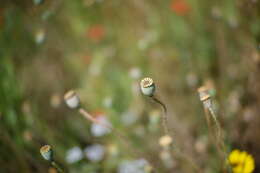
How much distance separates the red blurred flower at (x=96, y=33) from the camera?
6.39 ft

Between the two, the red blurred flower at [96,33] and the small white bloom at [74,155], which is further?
the red blurred flower at [96,33]

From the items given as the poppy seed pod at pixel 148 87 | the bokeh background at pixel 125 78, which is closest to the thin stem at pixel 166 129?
the poppy seed pod at pixel 148 87

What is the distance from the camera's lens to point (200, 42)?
166 cm

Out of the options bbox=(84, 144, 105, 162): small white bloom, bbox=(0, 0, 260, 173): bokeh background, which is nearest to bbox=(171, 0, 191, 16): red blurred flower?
bbox=(0, 0, 260, 173): bokeh background

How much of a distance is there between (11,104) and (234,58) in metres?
0.97

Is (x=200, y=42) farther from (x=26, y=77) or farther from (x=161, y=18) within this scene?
(x=26, y=77)

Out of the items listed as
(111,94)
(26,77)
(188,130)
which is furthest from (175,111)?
(26,77)

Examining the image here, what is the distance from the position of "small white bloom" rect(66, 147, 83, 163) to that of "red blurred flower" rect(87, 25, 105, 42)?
0.73m

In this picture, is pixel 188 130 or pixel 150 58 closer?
pixel 188 130

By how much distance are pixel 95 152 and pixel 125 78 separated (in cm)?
42

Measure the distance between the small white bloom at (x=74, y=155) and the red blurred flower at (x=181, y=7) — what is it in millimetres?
875

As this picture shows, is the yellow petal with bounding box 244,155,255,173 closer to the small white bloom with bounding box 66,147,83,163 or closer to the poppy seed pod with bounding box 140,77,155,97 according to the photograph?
the poppy seed pod with bounding box 140,77,155,97

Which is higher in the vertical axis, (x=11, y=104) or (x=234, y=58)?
(x=234, y=58)

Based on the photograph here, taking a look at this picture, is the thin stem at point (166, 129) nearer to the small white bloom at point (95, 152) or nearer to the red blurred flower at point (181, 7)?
the small white bloom at point (95, 152)
